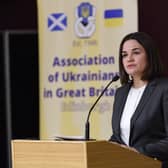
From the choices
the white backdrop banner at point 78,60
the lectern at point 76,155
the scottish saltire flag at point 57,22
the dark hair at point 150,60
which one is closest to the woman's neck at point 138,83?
the dark hair at point 150,60

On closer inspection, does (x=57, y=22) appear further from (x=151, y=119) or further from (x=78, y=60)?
(x=151, y=119)

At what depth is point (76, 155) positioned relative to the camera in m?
2.76

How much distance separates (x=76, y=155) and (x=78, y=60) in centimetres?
258

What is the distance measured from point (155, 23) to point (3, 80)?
165cm

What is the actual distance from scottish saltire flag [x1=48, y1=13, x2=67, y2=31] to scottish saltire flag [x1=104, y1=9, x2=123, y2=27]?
Answer: 0.41 metres

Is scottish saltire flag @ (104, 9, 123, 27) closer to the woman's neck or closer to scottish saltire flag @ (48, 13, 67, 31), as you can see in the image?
scottish saltire flag @ (48, 13, 67, 31)

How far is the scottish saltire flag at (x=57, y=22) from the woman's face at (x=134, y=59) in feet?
6.39

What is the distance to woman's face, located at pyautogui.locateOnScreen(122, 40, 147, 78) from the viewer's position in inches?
133

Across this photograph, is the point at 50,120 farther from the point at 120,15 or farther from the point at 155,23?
the point at 155,23

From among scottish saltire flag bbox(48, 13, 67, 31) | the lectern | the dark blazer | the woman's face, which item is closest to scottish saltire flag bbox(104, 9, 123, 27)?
scottish saltire flag bbox(48, 13, 67, 31)

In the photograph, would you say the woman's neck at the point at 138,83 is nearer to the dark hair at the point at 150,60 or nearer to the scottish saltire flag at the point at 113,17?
the dark hair at the point at 150,60

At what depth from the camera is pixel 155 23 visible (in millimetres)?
6289

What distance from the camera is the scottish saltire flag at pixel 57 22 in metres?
5.33

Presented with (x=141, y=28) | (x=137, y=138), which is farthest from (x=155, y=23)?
(x=137, y=138)
